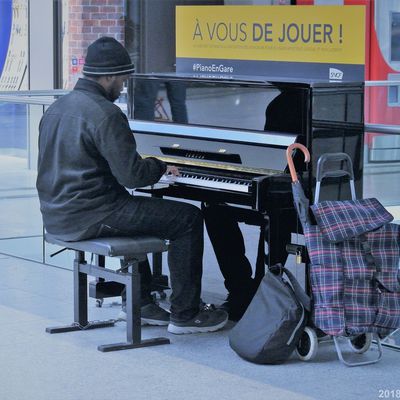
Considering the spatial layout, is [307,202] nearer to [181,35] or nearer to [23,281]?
[181,35]

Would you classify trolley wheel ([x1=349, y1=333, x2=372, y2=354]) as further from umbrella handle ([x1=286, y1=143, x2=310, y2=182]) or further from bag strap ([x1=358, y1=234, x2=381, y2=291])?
umbrella handle ([x1=286, y1=143, x2=310, y2=182])

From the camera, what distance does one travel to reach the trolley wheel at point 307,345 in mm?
4813

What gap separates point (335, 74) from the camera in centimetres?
547

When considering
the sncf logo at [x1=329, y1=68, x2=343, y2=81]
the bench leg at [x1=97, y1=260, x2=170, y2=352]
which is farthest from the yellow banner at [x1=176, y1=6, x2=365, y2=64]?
the bench leg at [x1=97, y1=260, x2=170, y2=352]

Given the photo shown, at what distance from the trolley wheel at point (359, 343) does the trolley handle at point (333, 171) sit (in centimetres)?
60

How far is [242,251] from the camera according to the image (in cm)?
567

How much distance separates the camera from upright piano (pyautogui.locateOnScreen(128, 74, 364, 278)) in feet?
16.6

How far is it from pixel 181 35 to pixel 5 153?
61.8 inches

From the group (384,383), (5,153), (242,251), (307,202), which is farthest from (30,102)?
(384,383)

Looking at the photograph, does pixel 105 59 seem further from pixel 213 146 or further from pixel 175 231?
pixel 175 231

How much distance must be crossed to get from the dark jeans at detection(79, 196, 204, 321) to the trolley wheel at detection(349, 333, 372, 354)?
2.46 ft

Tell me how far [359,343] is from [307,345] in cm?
26
